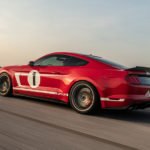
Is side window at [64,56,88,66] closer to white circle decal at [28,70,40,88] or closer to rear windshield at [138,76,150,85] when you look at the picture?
white circle decal at [28,70,40,88]

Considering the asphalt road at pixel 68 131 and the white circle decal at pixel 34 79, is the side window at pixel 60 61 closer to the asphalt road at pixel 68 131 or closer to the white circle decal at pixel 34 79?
the white circle decal at pixel 34 79

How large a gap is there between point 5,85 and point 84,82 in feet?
9.55

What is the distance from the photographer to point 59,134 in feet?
10.2

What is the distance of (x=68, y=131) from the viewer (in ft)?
10.8

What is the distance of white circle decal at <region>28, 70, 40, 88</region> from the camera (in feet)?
18.5

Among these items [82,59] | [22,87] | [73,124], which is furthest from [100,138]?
[22,87]

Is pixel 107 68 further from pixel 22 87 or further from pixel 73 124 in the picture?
pixel 22 87

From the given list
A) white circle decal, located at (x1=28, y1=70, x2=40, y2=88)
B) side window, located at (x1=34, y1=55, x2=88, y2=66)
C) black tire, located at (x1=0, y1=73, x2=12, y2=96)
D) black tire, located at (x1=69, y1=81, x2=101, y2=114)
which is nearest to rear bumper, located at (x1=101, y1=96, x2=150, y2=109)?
black tire, located at (x1=69, y1=81, x2=101, y2=114)

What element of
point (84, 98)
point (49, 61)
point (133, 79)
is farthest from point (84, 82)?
point (49, 61)

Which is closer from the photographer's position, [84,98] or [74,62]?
[84,98]

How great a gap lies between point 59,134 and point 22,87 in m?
3.20

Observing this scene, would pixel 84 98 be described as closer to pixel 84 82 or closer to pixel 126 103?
pixel 84 82

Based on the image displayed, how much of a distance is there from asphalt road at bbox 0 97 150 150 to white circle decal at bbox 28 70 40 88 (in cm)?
103

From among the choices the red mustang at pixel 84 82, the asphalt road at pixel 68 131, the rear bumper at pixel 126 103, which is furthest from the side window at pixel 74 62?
the asphalt road at pixel 68 131
